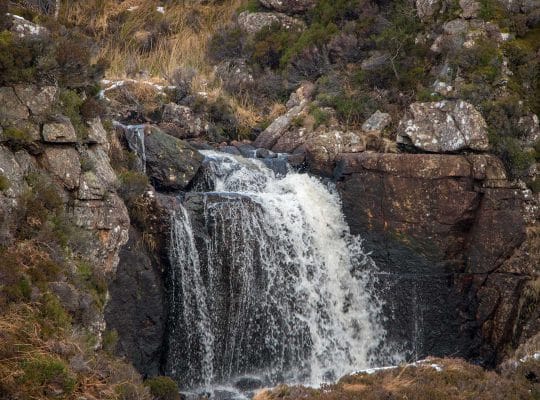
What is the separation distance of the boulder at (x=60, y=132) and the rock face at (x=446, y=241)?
7221 mm

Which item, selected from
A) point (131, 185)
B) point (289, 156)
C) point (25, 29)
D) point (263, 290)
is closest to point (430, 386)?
point (263, 290)

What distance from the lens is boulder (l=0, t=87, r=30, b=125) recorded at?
9609 millimetres

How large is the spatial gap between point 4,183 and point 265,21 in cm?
1614

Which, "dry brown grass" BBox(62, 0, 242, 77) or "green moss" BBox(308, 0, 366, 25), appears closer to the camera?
"green moss" BBox(308, 0, 366, 25)

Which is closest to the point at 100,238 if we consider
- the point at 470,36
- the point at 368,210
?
the point at 368,210

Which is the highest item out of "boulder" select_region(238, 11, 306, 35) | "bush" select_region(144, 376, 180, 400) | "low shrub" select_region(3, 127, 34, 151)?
"boulder" select_region(238, 11, 306, 35)

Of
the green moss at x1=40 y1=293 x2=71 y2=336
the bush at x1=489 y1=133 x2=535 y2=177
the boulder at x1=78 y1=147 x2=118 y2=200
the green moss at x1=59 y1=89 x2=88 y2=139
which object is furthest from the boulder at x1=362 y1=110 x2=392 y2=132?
the green moss at x1=40 y1=293 x2=71 y2=336

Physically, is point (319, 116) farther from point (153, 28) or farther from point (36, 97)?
point (153, 28)

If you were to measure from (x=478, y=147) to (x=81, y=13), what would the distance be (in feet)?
54.2

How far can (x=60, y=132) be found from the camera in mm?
10117

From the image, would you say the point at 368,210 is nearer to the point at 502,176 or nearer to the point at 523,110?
the point at 502,176

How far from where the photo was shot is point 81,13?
24688mm

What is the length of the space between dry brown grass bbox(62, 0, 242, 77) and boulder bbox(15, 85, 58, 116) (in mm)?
11933

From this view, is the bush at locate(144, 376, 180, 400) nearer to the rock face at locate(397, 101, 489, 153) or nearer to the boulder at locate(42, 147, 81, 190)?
the boulder at locate(42, 147, 81, 190)
